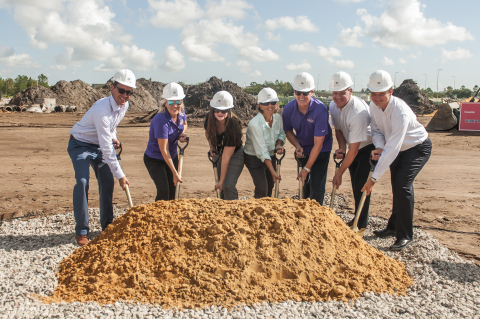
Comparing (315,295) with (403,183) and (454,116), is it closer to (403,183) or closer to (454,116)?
(403,183)

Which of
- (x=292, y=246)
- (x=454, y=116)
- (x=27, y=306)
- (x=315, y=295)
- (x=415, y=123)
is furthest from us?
(x=454, y=116)

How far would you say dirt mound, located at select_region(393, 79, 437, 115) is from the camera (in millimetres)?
27062

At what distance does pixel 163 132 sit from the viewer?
4590 millimetres

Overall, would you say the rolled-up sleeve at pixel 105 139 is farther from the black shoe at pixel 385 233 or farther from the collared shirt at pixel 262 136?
the black shoe at pixel 385 233

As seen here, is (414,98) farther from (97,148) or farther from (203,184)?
(97,148)

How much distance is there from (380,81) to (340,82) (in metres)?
0.46

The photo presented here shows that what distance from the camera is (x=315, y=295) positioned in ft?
10.5

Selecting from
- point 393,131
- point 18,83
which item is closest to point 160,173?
point 393,131

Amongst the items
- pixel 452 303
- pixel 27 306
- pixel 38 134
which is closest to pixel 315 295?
pixel 452 303

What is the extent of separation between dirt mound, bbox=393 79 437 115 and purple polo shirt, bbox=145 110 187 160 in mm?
25944

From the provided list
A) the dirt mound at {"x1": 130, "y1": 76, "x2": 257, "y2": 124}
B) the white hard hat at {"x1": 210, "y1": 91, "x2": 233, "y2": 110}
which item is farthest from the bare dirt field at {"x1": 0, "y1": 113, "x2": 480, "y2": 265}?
the dirt mound at {"x1": 130, "y1": 76, "x2": 257, "y2": 124}

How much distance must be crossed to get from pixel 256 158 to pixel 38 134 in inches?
533

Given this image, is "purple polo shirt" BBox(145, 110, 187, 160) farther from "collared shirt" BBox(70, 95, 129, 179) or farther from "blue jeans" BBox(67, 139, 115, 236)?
"blue jeans" BBox(67, 139, 115, 236)

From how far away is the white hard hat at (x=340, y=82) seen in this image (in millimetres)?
4332
